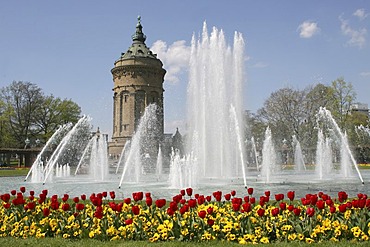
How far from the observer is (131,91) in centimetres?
5356

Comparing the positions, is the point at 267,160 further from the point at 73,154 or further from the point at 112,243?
the point at 73,154

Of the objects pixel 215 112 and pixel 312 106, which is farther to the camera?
pixel 312 106

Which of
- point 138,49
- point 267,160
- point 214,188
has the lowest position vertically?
point 214,188

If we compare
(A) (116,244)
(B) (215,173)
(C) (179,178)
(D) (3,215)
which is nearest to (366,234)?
(A) (116,244)

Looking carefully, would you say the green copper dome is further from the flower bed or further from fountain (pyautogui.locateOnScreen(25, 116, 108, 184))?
the flower bed

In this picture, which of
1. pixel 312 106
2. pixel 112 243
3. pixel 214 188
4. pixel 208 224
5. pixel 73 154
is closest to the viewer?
pixel 112 243

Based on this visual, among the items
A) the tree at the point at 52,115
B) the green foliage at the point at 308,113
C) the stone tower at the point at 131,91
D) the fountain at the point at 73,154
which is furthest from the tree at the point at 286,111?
the tree at the point at 52,115

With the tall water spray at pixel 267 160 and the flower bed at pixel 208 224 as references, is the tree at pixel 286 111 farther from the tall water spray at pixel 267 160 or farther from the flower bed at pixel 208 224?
the flower bed at pixel 208 224

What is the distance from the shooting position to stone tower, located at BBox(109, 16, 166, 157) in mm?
53438

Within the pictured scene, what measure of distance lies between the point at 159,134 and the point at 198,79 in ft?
107

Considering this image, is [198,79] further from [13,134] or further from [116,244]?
[13,134]

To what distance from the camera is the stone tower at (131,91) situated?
175 ft

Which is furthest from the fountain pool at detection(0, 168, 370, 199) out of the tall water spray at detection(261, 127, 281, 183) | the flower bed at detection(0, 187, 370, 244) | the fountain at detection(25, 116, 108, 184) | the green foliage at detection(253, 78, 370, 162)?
the green foliage at detection(253, 78, 370, 162)

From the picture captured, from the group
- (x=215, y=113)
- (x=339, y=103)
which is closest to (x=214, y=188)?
(x=215, y=113)
